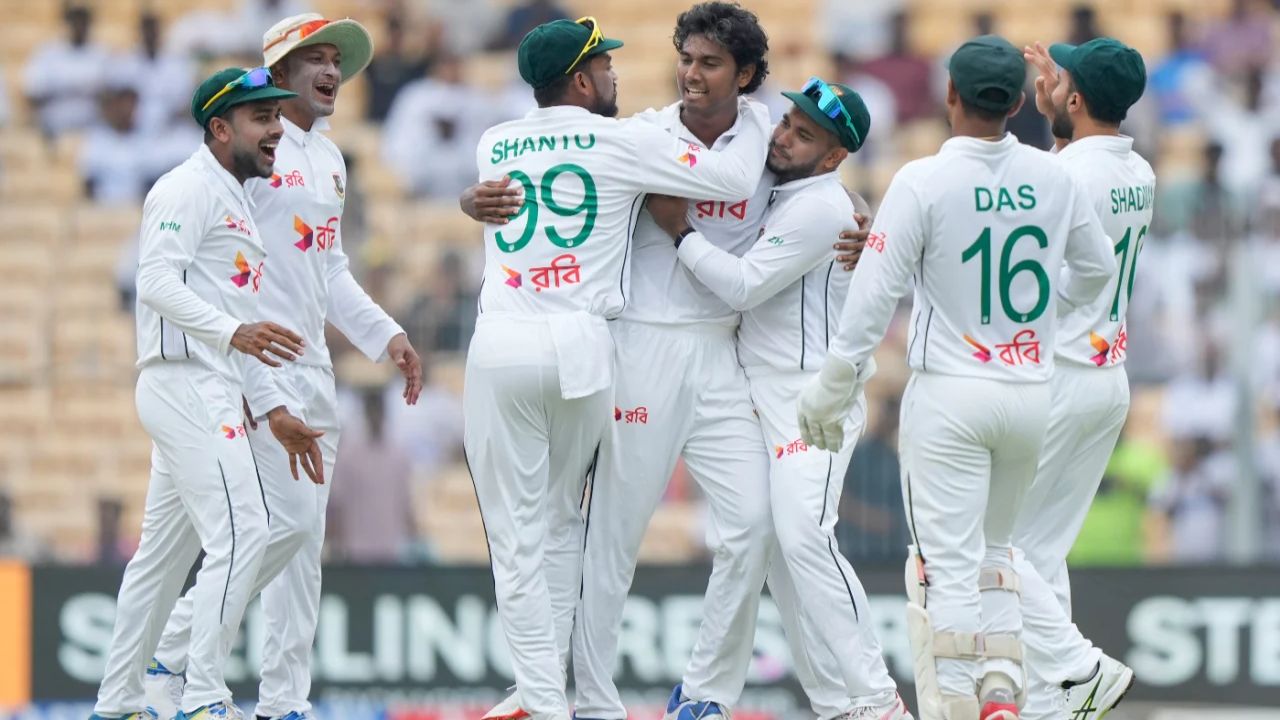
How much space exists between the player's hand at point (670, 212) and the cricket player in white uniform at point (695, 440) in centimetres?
11

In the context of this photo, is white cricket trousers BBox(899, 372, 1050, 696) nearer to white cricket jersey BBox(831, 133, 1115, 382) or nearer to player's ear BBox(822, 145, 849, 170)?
white cricket jersey BBox(831, 133, 1115, 382)

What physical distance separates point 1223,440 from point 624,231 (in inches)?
228

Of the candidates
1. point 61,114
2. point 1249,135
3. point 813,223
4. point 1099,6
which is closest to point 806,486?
point 813,223

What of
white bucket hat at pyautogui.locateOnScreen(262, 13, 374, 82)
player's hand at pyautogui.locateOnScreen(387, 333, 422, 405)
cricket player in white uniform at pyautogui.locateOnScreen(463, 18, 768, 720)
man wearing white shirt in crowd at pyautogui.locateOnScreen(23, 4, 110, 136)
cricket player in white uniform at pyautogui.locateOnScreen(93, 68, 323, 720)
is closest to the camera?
cricket player in white uniform at pyautogui.locateOnScreen(93, 68, 323, 720)

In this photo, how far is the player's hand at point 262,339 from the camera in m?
7.48

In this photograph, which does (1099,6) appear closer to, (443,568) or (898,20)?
(898,20)

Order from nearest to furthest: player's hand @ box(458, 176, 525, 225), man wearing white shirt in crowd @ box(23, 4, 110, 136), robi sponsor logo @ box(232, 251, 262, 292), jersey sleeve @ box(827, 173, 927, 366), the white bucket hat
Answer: jersey sleeve @ box(827, 173, 927, 366) < player's hand @ box(458, 176, 525, 225) < robi sponsor logo @ box(232, 251, 262, 292) < the white bucket hat < man wearing white shirt in crowd @ box(23, 4, 110, 136)

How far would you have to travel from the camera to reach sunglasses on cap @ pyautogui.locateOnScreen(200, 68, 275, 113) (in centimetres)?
788

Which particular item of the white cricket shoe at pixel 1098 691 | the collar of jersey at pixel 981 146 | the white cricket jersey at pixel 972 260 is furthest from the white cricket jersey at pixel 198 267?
the white cricket shoe at pixel 1098 691

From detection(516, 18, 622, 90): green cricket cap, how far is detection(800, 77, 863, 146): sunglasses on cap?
2.58ft

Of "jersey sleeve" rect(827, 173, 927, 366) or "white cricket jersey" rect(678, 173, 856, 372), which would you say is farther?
"white cricket jersey" rect(678, 173, 856, 372)

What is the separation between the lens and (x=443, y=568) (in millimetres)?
12305

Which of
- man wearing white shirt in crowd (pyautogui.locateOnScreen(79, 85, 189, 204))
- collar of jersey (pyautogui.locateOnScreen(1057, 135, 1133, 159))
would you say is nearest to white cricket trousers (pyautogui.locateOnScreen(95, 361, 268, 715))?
collar of jersey (pyautogui.locateOnScreen(1057, 135, 1133, 159))

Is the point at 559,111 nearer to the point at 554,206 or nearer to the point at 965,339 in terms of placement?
the point at 554,206
